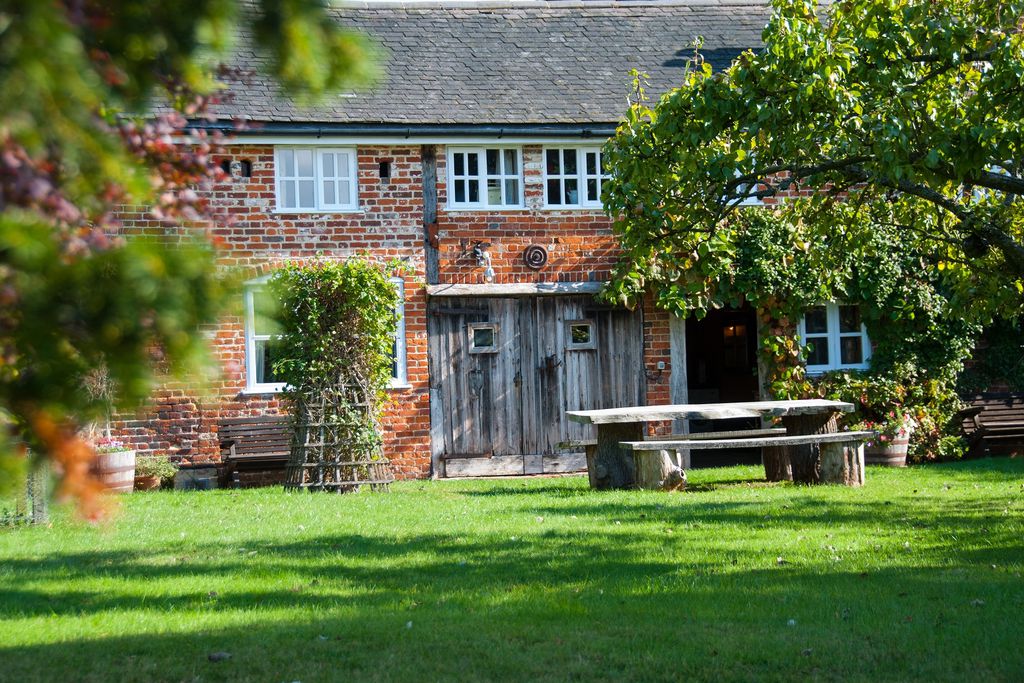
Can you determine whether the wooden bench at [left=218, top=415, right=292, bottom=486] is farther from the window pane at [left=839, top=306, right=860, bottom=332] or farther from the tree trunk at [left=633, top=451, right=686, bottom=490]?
the window pane at [left=839, top=306, right=860, bottom=332]

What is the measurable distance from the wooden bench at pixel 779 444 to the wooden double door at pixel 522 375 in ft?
10.9

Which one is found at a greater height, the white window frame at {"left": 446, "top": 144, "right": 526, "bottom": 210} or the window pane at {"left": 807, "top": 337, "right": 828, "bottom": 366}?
the white window frame at {"left": 446, "top": 144, "right": 526, "bottom": 210}

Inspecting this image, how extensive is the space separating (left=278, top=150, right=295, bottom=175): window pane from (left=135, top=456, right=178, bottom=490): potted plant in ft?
13.3

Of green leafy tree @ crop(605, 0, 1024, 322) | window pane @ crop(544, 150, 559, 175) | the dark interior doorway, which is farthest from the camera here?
the dark interior doorway

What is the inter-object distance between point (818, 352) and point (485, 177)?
540cm

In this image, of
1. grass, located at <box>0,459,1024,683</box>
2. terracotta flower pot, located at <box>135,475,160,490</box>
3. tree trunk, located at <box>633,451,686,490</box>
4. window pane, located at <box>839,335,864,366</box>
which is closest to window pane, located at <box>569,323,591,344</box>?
window pane, located at <box>839,335,864,366</box>

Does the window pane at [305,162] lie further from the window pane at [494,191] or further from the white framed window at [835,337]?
the white framed window at [835,337]

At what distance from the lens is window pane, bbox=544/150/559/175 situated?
1521 centimetres

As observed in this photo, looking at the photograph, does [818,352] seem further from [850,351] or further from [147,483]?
[147,483]

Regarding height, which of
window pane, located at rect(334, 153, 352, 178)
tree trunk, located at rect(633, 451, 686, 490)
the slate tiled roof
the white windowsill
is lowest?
tree trunk, located at rect(633, 451, 686, 490)

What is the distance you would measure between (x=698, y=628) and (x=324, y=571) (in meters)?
2.76

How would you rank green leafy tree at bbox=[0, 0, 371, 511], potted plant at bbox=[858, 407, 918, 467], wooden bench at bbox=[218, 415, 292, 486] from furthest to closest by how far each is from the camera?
potted plant at bbox=[858, 407, 918, 467] → wooden bench at bbox=[218, 415, 292, 486] → green leafy tree at bbox=[0, 0, 371, 511]

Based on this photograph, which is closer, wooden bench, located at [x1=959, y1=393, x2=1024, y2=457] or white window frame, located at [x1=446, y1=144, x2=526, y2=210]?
white window frame, located at [x1=446, y1=144, x2=526, y2=210]

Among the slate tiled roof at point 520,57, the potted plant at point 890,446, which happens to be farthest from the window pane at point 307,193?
the potted plant at point 890,446
